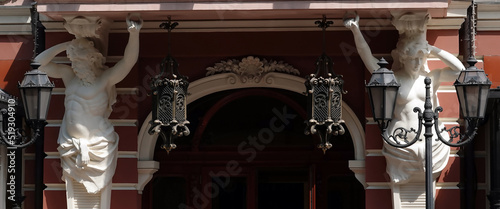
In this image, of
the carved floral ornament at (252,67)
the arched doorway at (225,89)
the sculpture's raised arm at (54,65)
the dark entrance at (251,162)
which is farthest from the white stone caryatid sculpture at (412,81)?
the sculpture's raised arm at (54,65)

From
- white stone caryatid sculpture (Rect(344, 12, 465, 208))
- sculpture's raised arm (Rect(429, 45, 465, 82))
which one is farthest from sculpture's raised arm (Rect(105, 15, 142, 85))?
sculpture's raised arm (Rect(429, 45, 465, 82))

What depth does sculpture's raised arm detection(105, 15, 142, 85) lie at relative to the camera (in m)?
12.8

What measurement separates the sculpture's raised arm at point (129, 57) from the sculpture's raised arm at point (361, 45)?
2.51 metres

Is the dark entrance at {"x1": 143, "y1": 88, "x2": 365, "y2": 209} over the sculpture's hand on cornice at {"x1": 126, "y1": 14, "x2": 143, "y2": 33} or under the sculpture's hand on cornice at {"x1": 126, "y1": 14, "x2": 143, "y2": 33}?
under

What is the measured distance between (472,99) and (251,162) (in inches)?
176

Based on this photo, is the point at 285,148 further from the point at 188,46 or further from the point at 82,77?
the point at 82,77

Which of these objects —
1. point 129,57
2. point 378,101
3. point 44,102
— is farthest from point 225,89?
point 378,101

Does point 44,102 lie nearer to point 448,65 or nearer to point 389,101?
point 389,101

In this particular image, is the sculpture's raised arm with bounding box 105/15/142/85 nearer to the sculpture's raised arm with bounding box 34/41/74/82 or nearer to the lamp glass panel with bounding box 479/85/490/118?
the sculpture's raised arm with bounding box 34/41/74/82

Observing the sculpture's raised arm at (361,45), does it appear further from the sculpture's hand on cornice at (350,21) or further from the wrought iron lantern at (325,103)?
the wrought iron lantern at (325,103)

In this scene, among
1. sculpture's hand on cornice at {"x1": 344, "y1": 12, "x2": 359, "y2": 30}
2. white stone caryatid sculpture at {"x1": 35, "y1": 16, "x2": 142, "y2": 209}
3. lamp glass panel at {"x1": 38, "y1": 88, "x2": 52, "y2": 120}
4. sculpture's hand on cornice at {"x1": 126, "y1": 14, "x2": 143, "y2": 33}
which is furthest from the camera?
white stone caryatid sculpture at {"x1": 35, "y1": 16, "x2": 142, "y2": 209}

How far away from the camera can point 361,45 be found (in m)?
12.8

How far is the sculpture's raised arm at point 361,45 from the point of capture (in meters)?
12.7

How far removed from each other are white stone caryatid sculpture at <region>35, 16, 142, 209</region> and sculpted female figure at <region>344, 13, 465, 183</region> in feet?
10.5
